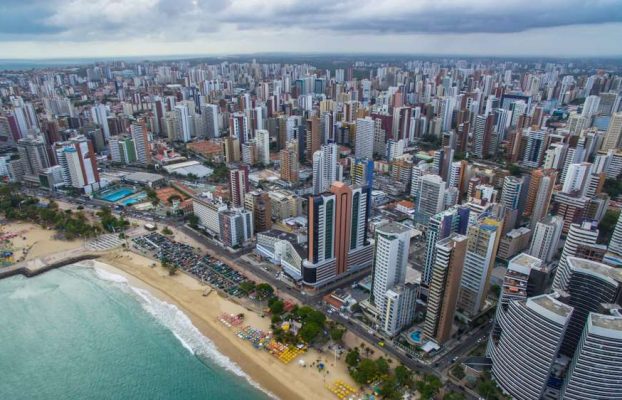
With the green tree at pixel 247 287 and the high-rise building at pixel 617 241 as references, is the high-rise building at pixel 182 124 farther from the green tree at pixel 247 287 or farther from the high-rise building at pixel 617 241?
the high-rise building at pixel 617 241

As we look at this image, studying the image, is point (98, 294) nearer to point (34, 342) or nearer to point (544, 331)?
point (34, 342)

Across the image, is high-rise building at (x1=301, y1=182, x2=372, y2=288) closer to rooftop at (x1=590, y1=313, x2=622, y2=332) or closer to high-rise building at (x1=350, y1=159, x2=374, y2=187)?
rooftop at (x1=590, y1=313, x2=622, y2=332)

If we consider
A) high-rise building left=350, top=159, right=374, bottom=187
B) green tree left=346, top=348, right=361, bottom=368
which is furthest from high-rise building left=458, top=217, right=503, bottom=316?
high-rise building left=350, top=159, right=374, bottom=187

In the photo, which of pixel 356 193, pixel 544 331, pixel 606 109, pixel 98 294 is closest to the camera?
pixel 544 331

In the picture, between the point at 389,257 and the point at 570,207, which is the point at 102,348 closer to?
the point at 389,257

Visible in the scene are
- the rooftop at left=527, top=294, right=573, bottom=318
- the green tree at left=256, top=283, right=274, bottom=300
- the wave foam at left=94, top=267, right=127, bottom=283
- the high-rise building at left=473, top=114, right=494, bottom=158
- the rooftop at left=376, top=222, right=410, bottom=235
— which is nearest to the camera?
the rooftop at left=527, top=294, right=573, bottom=318

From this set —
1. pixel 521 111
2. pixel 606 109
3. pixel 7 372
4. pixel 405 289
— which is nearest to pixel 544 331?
pixel 405 289
